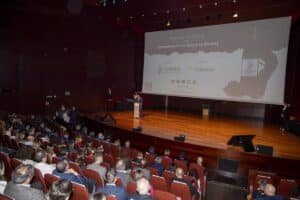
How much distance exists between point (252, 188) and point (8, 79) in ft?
34.6

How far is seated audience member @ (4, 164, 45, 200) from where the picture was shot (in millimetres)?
2895

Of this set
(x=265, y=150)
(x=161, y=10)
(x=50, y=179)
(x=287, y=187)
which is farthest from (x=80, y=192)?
(x=161, y=10)

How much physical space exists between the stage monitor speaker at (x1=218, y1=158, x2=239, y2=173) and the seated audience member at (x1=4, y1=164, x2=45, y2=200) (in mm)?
5566

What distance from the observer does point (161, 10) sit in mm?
11820

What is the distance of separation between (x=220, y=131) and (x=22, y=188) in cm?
832

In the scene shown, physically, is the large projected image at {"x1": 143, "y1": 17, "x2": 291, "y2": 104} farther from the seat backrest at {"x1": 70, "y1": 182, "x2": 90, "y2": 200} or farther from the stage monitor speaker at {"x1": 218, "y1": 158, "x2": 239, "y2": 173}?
the seat backrest at {"x1": 70, "y1": 182, "x2": 90, "y2": 200}

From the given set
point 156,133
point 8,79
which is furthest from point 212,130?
point 8,79

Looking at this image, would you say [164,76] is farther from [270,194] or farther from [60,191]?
[60,191]

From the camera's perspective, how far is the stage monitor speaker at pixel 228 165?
739cm

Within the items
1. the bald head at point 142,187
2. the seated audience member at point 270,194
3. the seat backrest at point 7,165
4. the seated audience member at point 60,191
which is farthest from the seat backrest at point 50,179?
the seated audience member at point 270,194

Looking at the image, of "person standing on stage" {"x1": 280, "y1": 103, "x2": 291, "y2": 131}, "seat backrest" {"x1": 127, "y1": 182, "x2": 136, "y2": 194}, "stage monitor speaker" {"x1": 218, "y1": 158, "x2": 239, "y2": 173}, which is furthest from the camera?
"person standing on stage" {"x1": 280, "y1": 103, "x2": 291, "y2": 131}

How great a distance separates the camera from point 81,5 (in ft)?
45.5

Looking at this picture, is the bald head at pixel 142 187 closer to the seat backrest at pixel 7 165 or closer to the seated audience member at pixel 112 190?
the seated audience member at pixel 112 190

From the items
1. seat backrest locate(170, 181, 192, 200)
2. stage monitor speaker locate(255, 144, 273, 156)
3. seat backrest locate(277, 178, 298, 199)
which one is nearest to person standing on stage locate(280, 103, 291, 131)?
stage monitor speaker locate(255, 144, 273, 156)
